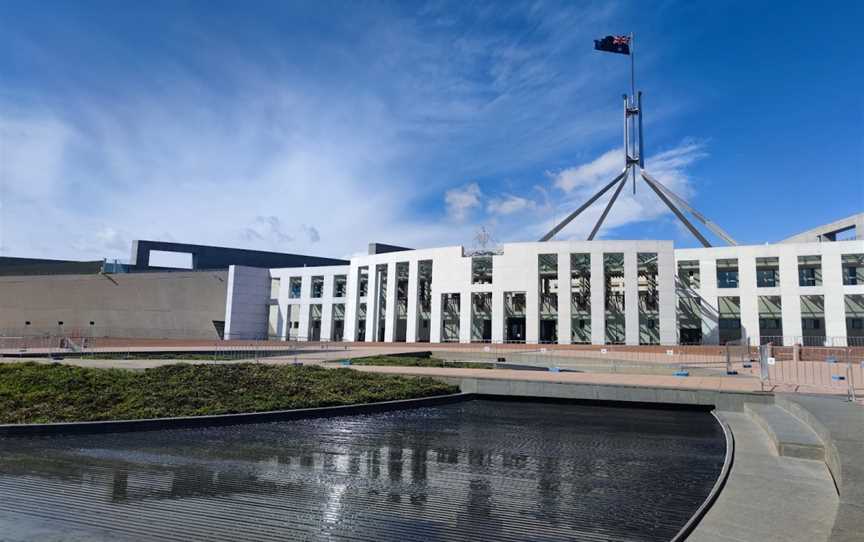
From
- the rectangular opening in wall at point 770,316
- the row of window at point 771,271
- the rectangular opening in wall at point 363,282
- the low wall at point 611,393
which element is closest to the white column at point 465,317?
the rectangular opening in wall at point 363,282

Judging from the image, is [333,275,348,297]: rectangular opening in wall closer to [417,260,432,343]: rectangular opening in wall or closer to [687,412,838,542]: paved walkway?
[417,260,432,343]: rectangular opening in wall

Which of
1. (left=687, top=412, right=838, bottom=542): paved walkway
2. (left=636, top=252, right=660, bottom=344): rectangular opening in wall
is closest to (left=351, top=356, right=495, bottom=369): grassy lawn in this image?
(left=687, top=412, right=838, bottom=542): paved walkway

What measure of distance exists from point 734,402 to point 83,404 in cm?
1596

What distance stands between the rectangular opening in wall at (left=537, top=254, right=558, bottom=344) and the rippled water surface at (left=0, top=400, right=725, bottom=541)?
37.9m

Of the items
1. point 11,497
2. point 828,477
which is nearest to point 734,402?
point 828,477

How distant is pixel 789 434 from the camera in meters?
9.00

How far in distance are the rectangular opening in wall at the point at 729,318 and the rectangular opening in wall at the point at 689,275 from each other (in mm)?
2437

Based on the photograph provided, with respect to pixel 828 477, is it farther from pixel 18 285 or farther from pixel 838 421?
pixel 18 285

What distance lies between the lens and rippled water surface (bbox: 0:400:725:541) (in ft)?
18.4

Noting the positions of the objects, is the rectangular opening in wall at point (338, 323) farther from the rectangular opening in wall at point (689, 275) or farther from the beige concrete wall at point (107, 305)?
the rectangular opening in wall at point (689, 275)

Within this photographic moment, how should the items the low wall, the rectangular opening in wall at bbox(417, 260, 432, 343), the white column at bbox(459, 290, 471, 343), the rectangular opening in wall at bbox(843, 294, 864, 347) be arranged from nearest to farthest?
the low wall < the rectangular opening in wall at bbox(843, 294, 864, 347) < the white column at bbox(459, 290, 471, 343) < the rectangular opening in wall at bbox(417, 260, 432, 343)

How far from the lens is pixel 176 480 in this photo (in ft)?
24.1

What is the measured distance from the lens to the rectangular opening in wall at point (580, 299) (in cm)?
4791

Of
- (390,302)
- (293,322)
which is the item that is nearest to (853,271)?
(390,302)
